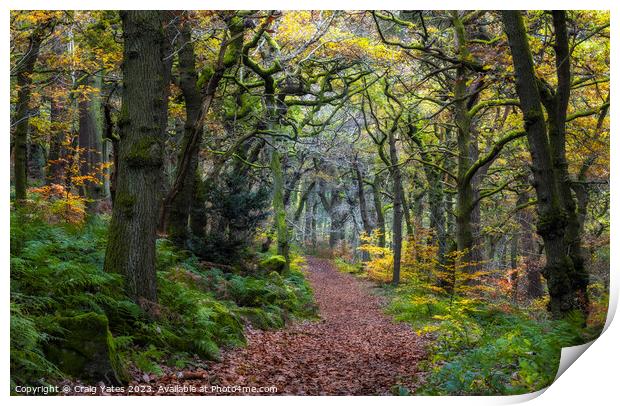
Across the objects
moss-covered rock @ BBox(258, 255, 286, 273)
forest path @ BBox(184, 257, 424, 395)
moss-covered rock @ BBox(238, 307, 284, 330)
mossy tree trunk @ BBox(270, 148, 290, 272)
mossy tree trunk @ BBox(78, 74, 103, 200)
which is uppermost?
mossy tree trunk @ BBox(78, 74, 103, 200)

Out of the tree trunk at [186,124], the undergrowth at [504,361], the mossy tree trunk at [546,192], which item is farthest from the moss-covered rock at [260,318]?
the mossy tree trunk at [546,192]

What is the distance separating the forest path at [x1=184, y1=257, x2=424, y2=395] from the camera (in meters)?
4.84

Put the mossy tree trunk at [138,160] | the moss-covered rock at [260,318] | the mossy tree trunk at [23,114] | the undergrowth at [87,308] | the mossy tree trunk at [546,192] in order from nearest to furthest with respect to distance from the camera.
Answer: the undergrowth at [87,308] → the mossy tree trunk at [138,160] → the mossy tree trunk at [546,192] → the moss-covered rock at [260,318] → the mossy tree trunk at [23,114]

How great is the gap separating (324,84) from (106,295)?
890 centimetres

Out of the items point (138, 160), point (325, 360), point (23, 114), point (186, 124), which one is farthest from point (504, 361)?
point (23, 114)

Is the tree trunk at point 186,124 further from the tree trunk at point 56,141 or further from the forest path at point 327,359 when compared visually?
the tree trunk at point 56,141

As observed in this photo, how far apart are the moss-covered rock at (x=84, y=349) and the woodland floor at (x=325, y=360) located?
0.63 m

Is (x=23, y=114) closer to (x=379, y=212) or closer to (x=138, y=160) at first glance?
(x=138, y=160)

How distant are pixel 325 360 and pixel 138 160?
10.3ft

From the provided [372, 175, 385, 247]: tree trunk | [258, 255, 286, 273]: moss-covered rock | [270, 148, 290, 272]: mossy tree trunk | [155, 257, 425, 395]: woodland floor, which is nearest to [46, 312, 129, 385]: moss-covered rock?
[155, 257, 425, 395]: woodland floor

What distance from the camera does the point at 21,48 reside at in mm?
9219

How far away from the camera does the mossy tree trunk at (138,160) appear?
5.02 meters

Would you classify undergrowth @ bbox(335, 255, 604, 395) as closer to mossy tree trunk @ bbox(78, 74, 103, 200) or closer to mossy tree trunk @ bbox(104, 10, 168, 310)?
mossy tree trunk @ bbox(104, 10, 168, 310)

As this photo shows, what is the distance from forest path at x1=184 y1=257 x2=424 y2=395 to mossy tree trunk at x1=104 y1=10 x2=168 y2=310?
4.23ft
